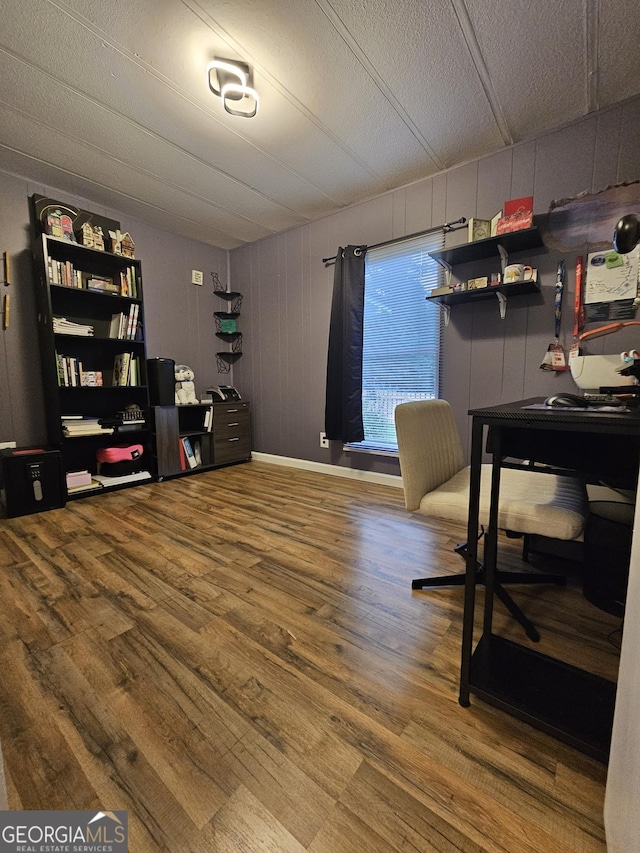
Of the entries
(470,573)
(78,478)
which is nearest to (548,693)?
(470,573)

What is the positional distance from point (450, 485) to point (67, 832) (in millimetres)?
1391

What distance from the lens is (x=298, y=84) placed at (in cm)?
181

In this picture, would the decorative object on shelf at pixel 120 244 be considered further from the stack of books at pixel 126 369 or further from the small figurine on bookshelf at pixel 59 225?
the stack of books at pixel 126 369

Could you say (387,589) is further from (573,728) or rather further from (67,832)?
(67,832)

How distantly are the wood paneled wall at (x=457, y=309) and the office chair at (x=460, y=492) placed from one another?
3.53 feet

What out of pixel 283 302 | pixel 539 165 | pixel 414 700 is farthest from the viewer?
pixel 283 302

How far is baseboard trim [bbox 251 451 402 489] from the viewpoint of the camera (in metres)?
2.98

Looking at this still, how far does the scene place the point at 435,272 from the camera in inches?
104

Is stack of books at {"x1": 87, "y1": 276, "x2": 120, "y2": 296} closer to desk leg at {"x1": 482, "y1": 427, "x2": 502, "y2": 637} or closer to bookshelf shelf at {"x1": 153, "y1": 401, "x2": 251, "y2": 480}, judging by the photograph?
bookshelf shelf at {"x1": 153, "y1": 401, "x2": 251, "y2": 480}

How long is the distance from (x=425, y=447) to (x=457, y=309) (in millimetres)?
1663

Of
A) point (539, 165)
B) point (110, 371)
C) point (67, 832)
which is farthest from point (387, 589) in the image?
point (110, 371)

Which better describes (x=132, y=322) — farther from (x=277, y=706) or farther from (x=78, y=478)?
(x=277, y=706)

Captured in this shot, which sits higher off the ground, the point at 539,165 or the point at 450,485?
the point at 539,165

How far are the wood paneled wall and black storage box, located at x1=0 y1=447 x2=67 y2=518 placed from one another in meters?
1.99
